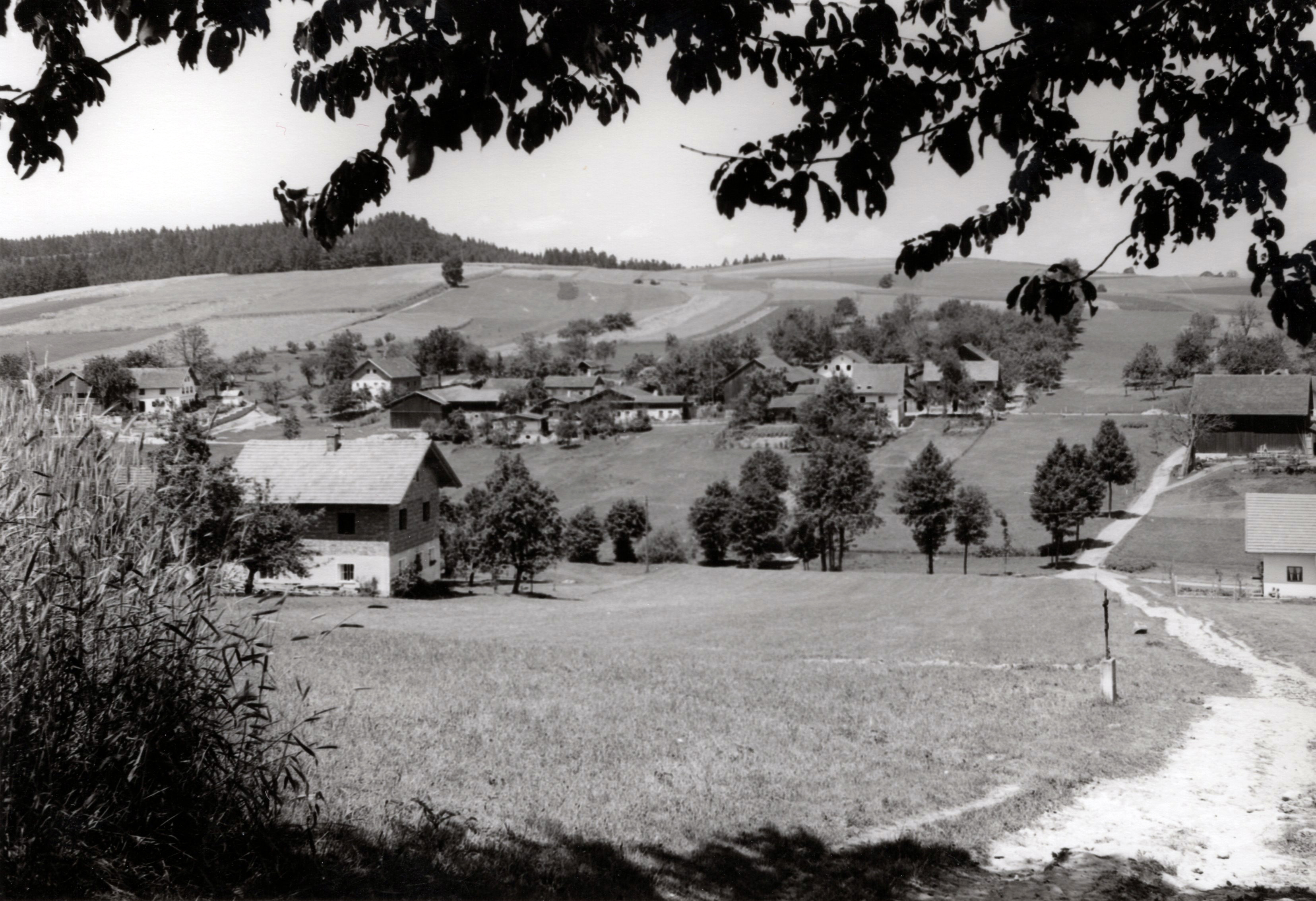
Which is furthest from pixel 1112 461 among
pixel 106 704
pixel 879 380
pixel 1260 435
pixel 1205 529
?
pixel 106 704

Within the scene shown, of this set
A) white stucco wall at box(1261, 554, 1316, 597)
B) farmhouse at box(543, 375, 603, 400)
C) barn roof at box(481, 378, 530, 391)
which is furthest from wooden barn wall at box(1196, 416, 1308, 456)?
barn roof at box(481, 378, 530, 391)

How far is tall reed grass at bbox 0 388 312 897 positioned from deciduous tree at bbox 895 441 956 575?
2259 inches

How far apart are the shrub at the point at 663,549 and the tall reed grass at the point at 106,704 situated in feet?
190

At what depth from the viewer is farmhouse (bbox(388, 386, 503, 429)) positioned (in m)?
94.9

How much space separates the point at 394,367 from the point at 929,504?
6022 cm

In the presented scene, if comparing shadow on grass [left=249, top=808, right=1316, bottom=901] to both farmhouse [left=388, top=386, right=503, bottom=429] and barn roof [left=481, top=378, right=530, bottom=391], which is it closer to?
farmhouse [left=388, top=386, right=503, bottom=429]

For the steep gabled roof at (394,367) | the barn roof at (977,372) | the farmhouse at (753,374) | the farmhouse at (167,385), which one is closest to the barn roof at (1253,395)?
the barn roof at (977,372)

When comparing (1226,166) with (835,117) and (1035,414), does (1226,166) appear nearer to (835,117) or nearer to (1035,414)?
(835,117)

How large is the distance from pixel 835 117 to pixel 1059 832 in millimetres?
6233

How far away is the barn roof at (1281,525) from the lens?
40.9 metres

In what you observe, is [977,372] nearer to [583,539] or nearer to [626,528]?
[626,528]

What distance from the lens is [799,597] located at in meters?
45.1

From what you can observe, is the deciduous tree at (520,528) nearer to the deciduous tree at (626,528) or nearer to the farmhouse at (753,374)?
the deciduous tree at (626,528)

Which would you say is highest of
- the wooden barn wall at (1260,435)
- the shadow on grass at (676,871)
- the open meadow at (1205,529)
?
the wooden barn wall at (1260,435)
